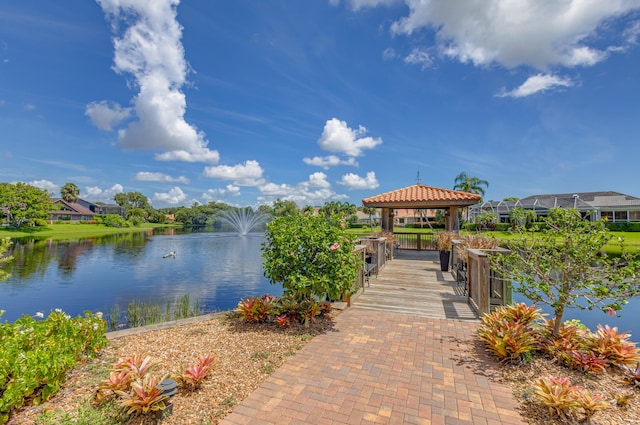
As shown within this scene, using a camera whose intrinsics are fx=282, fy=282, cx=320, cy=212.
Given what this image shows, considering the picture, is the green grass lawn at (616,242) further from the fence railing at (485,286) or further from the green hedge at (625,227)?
the green hedge at (625,227)

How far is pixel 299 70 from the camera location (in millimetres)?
10594

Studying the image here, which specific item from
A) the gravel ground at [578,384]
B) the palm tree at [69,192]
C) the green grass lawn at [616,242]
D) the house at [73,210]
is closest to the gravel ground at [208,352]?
the gravel ground at [578,384]

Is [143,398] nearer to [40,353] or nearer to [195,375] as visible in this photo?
[195,375]

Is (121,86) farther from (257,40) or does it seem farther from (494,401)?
(494,401)

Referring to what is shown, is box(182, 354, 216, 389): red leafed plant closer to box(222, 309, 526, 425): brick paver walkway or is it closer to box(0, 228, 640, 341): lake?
Result: box(222, 309, 526, 425): brick paver walkway

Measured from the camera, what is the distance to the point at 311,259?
4.58 metres

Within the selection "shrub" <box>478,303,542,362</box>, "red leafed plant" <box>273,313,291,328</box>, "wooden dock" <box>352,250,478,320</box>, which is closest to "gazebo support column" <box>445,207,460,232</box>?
"wooden dock" <box>352,250,478,320</box>

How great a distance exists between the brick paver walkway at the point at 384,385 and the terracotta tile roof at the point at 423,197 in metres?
7.43

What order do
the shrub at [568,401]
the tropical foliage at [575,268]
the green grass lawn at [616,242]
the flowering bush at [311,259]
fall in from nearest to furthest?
1. the shrub at [568,401]
2. the tropical foliage at [575,268]
3. the green grass lawn at [616,242]
4. the flowering bush at [311,259]

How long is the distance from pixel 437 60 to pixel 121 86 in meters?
15.0

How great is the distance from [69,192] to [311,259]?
3091 inches

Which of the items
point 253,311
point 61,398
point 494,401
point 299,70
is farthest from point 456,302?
point 299,70

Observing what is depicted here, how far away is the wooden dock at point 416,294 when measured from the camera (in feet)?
17.5

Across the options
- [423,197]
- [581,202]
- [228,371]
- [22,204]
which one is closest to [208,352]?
[228,371]
